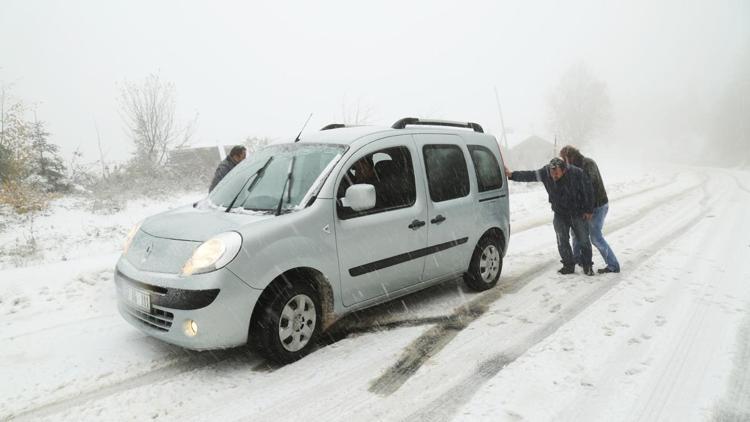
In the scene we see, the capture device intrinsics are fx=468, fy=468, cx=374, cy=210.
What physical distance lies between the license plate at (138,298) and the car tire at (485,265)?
3.33 meters

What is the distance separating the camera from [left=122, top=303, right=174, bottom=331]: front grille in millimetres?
3316

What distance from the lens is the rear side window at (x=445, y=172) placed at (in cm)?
473

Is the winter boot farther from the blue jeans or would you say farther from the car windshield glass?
the car windshield glass

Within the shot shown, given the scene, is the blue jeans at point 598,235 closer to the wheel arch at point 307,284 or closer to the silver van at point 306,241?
the silver van at point 306,241

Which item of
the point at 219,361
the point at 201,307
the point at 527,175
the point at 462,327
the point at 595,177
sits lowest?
the point at 462,327

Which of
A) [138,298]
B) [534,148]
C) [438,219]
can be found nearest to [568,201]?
[438,219]

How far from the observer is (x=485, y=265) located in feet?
17.9

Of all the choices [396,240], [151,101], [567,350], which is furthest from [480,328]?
[151,101]

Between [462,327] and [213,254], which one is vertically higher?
[213,254]

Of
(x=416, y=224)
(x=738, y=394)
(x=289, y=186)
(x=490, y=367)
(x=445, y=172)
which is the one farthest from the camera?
(x=445, y=172)

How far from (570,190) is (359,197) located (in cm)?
348

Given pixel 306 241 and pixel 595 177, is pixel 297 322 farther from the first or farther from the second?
pixel 595 177

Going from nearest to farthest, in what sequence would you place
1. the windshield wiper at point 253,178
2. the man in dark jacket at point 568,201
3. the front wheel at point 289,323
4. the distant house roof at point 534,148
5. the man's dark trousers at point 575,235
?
the front wheel at point 289,323
the windshield wiper at point 253,178
the man in dark jacket at point 568,201
the man's dark trousers at point 575,235
the distant house roof at point 534,148

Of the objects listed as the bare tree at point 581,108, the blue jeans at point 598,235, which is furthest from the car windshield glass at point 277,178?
the bare tree at point 581,108
